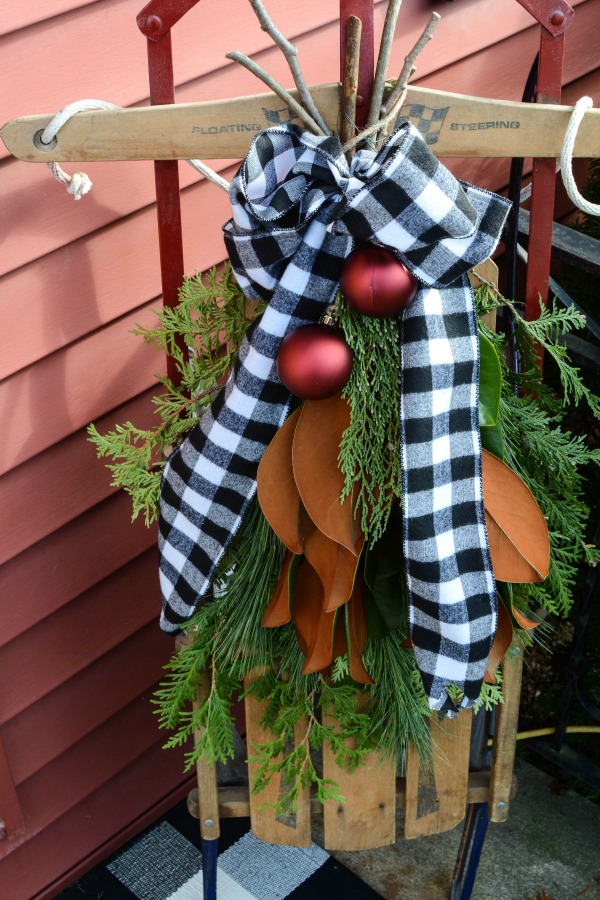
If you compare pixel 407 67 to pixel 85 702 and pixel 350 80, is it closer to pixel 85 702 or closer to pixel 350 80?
pixel 350 80

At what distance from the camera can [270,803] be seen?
4.31ft

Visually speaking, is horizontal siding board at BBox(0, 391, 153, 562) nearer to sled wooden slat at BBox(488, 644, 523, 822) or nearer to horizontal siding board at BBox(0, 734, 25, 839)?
horizontal siding board at BBox(0, 734, 25, 839)

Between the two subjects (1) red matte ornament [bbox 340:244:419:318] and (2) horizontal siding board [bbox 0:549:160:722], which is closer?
(1) red matte ornament [bbox 340:244:419:318]

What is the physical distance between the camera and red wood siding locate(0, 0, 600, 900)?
1.22 metres

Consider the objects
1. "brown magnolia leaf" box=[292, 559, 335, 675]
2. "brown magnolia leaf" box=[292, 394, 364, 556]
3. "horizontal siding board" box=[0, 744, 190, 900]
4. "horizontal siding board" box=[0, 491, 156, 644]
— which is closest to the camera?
"brown magnolia leaf" box=[292, 394, 364, 556]

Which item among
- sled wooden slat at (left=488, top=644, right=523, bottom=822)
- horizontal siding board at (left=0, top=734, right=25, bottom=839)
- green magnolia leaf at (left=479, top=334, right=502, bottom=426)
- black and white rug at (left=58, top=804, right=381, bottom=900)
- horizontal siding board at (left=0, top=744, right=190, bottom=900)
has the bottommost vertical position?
black and white rug at (left=58, top=804, right=381, bottom=900)

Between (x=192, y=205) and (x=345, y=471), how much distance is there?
0.64 m

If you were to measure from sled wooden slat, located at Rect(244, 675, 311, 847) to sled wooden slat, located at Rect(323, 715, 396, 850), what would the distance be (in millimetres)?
34

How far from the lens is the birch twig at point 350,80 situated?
0.87 metres

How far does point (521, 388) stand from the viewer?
116 cm

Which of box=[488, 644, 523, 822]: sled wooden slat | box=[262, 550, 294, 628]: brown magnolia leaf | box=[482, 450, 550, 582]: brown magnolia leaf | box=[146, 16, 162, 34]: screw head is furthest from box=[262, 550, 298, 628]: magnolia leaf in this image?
box=[146, 16, 162, 34]: screw head

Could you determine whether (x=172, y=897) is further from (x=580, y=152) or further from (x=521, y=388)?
(x=580, y=152)

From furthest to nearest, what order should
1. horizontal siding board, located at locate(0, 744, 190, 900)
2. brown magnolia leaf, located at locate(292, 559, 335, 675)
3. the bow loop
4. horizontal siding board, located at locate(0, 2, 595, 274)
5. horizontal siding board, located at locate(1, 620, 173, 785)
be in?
1. horizontal siding board, located at locate(0, 744, 190, 900)
2. horizontal siding board, located at locate(1, 620, 173, 785)
3. horizontal siding board, located at locate(0, 2, 595, 274)
4. brown magnolia leaf, located at locate(292, 559, 335, 675)
5. the bow loop

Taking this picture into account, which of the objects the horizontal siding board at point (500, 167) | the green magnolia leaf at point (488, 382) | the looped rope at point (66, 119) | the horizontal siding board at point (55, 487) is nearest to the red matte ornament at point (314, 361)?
the green magnolia leaf at point (488, 382)
